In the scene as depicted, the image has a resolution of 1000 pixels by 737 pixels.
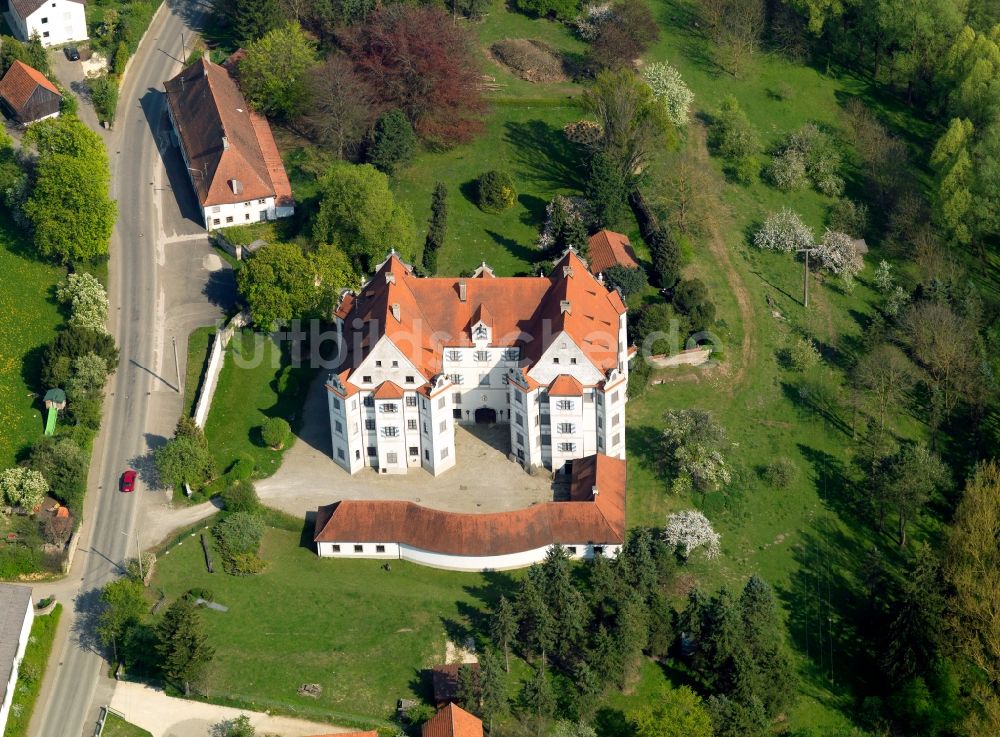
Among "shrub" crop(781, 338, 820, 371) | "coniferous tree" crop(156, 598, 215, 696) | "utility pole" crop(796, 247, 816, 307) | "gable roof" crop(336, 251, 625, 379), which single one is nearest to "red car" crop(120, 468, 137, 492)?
"coniferous tree" crop(156, 598, 215, 696)

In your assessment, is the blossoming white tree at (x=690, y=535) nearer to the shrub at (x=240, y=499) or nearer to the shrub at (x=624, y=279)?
the shrub at (x=624, y=279)

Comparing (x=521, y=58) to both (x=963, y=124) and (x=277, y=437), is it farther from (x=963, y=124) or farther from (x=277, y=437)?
(x=277, y=437)

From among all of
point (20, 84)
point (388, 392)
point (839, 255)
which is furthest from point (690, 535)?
point (20, 84)

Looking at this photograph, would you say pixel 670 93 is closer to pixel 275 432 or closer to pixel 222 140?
pixel 222 140

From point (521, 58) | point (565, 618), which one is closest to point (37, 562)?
point (565, 618)

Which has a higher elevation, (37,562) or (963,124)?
(963,124)
